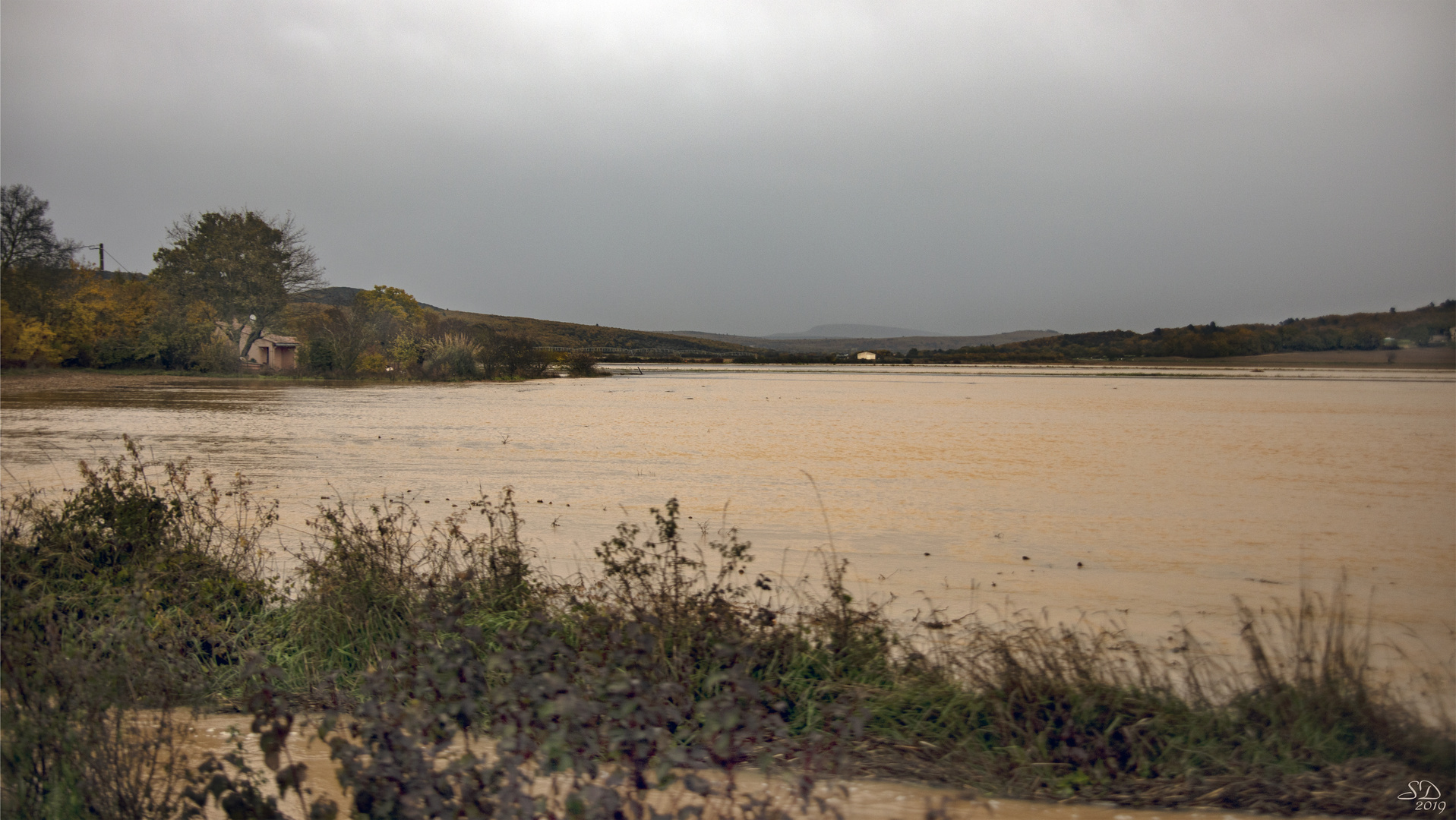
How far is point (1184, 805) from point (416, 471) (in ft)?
35.8

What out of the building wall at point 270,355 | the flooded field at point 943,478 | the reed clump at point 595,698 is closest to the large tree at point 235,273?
the building wall at point 270,355

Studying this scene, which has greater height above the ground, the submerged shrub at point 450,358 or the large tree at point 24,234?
the large tree at point 24,234

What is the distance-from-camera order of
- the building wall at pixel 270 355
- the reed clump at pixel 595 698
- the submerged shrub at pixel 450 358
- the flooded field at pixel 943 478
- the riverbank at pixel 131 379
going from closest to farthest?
the reed clump at pixel 595 698 → the flooded field at pixel 943 478 → the riverbank at pixel 131 379 → the submerged shrub at pixel 450 358 → the building wall at pixel 270 355

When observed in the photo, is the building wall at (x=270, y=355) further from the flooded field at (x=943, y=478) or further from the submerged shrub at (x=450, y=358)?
the flooded field at (x=943, y=478)

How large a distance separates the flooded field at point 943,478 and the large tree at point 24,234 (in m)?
17.4

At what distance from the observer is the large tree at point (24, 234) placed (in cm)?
3791

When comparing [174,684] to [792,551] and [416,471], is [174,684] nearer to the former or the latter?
[792,551]

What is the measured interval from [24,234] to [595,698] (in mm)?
49556

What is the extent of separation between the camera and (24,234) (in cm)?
3875

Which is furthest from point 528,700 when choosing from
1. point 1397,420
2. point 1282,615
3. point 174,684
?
point 1397,420

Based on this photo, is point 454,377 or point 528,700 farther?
point 454,377

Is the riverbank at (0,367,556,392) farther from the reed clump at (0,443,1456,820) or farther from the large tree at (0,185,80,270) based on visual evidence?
the reed clump at (0,443,1456,820)

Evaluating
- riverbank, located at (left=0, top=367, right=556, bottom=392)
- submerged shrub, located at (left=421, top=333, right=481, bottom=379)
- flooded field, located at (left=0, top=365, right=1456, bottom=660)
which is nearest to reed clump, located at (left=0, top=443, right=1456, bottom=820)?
flooded field, located at (left=0, top=365, right=1456, bottom=660)

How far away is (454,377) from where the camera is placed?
4012 cm
